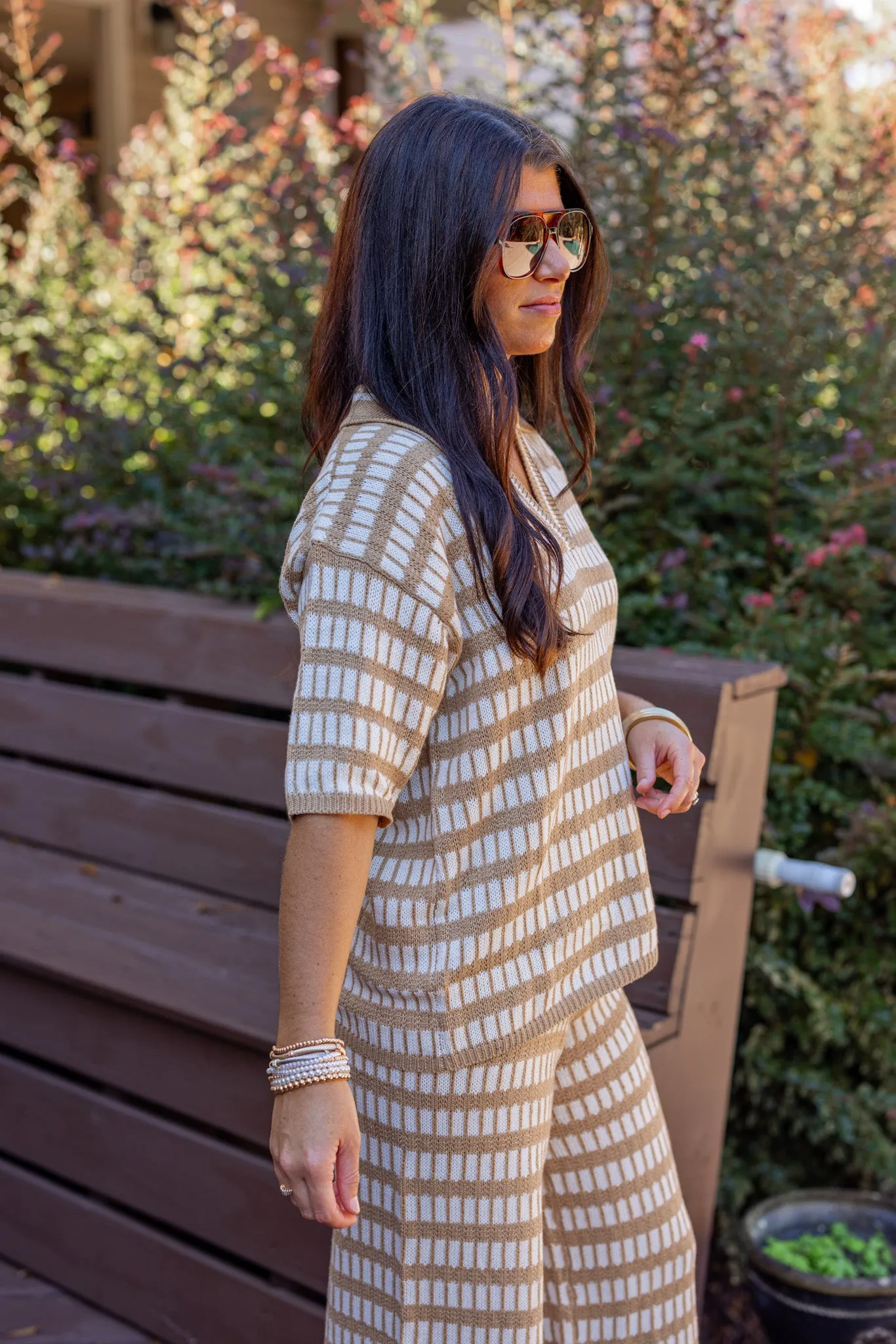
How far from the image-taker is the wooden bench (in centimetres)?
221

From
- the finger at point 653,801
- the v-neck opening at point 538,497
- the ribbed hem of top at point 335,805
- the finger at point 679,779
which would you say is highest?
the v-neck opening at point 538,497

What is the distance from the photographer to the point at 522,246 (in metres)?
1.33

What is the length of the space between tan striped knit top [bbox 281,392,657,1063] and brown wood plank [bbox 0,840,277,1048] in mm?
802

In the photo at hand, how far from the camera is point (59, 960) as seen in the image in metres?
2.38

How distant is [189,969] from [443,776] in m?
1.20

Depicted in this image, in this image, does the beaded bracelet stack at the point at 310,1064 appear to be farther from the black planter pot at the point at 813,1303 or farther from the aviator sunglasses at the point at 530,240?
the black planter pot at the point at 813,1303

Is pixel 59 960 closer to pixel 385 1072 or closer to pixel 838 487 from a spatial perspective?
pixel 385 1072

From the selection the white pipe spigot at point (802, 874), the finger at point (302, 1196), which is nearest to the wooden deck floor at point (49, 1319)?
the white pipe spigot at point (802, 874)

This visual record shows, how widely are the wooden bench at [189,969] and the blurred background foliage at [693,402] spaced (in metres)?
0.24

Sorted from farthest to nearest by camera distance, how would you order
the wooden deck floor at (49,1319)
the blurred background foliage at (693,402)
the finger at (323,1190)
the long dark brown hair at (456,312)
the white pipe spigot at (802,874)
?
the blurred background foliage at (693,402)
the wooden deck floor at (49,1319)
the white pipe spigot at (802,874)
the long dark brown hair at (456,312)
the finger at (323,1190)

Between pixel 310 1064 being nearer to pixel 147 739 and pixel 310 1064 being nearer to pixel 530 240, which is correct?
pixel 530 240

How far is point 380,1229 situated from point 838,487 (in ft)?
6.10

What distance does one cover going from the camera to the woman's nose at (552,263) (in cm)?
135

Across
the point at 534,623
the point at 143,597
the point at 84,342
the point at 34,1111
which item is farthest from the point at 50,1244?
the point at 84,342
